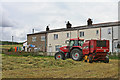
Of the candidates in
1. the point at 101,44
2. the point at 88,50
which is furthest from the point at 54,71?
the point at 101,44

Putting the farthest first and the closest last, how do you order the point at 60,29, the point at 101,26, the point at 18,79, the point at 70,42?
the point at 60,29, the point at 101,26, the point at 70,42, the point at 18,79

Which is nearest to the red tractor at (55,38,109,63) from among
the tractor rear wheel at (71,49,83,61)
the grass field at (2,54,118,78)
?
the tractor rear wheel at (71,49,83,61)

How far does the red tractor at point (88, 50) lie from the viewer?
1934 cm

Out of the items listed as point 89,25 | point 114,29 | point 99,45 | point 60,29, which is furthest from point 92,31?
point 99,45

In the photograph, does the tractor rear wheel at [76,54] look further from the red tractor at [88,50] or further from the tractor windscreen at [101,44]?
the tractor windscreen at [101,44]

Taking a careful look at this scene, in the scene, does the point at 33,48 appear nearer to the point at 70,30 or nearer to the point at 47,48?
the point at 47,48

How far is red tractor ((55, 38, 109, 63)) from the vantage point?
19344mm

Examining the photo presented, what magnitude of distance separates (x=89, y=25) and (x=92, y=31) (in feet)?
6.25

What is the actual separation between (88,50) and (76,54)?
1.81 metres

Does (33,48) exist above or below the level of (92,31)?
below

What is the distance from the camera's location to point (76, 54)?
69.6 feet

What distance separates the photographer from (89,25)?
3797 centimetres

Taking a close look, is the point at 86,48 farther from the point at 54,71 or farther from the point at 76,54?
the point at 54,71

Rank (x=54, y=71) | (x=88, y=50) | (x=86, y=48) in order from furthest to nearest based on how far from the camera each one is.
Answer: (x=86, y=48)
(x=88, y=50)
(x=54, y=71)
